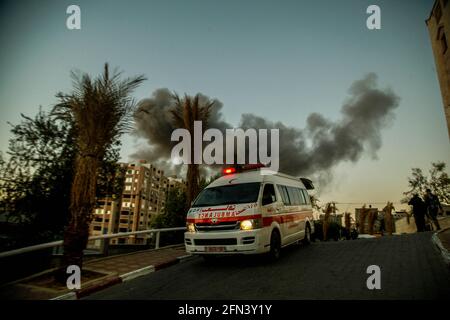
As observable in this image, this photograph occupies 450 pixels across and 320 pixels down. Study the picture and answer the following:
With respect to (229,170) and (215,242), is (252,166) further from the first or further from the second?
(215,242)

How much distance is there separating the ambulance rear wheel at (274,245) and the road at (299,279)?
0.72 feet

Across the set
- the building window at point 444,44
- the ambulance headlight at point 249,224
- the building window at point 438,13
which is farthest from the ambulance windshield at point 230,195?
the building window at point 438,13

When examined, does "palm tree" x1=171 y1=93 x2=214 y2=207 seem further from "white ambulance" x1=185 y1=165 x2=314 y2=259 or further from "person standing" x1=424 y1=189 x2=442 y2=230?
"person standing" x1=424 y1=189 x2=442 y2=230

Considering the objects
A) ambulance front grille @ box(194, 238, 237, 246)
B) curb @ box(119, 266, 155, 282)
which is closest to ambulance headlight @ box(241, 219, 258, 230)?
ambulance front grille @ box(194, 238, 237, 246)

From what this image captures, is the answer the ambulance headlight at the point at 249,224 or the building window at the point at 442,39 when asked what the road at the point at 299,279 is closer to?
the ambulance headlight at the point at 249,224

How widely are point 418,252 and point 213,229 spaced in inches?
243

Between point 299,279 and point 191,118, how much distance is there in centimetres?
786

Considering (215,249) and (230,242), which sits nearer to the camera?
(230,242)

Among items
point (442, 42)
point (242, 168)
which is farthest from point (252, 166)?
point (442, 42)

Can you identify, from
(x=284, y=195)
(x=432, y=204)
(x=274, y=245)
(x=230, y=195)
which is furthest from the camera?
(x=432, y=204)

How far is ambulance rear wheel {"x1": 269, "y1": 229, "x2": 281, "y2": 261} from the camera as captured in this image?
23.5ft

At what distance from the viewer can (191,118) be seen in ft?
37.4
